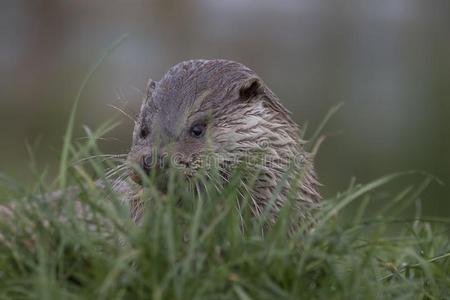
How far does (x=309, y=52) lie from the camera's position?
9.77m

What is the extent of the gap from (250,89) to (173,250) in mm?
1355

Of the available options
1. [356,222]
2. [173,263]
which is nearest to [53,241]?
[173,263]

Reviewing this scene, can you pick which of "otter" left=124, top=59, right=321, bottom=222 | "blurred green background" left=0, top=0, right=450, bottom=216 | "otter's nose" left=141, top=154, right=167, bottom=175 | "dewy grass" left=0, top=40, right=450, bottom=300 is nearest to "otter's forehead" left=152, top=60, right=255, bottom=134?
"otter" left=124, top=59, right=321, bottom=222

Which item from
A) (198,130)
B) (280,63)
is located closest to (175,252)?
(198,130)

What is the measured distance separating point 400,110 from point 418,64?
49cm

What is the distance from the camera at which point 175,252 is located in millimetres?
2344

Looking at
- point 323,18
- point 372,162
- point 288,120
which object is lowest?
point 372,162

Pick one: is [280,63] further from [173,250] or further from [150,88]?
[173,250]

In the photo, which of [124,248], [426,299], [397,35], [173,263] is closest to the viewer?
[173,263]

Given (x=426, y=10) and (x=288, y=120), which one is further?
(x=426, y=10)

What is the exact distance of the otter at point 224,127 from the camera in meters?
3.27

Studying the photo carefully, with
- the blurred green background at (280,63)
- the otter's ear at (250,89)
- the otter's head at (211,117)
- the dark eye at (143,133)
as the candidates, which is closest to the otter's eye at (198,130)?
the otter's head at (211,117)

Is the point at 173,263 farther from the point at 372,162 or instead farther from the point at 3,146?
the point at 3,146

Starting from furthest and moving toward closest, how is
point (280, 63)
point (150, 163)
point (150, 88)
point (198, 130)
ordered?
point (280, 63) < point (150, 88) < point (198, 130) < point (150, 163)
